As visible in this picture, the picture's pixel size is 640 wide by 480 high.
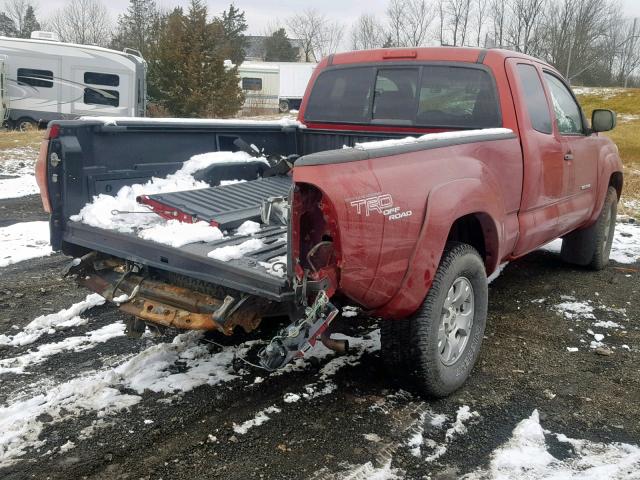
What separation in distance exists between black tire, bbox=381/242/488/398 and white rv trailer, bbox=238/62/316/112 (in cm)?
3622

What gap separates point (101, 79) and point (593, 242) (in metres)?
18.9

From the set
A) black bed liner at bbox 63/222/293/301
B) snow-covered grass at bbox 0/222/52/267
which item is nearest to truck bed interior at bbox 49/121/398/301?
black bed liner at bbox 63/222/293/301

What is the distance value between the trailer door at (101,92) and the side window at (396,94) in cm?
1763

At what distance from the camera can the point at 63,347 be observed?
412 cm

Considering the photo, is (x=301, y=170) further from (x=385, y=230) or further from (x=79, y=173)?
(x=79, y=173)

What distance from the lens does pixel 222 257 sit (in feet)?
9.84

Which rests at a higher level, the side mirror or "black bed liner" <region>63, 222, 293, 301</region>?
the side mirror

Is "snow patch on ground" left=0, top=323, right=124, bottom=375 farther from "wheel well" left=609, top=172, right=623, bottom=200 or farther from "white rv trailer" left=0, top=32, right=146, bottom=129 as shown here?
"white rv trailer" left=0, top=32, right=146, bottom=129

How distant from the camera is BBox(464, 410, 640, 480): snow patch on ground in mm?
2891

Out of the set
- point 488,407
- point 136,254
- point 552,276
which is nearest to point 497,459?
point 488,407

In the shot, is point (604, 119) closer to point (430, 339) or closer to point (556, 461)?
point (430, 339)

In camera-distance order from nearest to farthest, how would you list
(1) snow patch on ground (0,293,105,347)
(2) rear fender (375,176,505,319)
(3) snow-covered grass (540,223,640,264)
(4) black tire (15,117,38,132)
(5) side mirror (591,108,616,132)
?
1. (2) rear fender (375,176,505,319)
2. (1) snow patch on ground (0,293,105,347)
3. (5) side mirror (591,108,616,132)
4. (3) snow-covered grass (540,223,640,264)
5. (4) black tire (15,117,38,132)

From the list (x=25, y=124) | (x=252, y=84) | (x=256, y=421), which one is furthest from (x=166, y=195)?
(x=252, y=84)

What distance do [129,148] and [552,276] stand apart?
4.36 m
